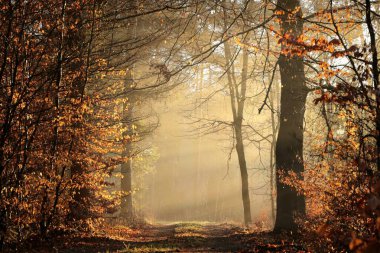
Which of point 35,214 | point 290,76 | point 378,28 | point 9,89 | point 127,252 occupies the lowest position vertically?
point 127,252

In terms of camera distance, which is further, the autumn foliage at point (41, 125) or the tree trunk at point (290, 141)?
the tree trunk at point (290, 141)

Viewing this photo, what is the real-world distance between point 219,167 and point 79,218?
47607mm

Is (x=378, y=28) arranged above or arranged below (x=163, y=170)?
above

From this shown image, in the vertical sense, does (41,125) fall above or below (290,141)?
above

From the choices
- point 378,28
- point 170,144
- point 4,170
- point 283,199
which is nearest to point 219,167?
point 170,144

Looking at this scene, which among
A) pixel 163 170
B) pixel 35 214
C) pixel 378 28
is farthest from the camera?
pixel 163 170

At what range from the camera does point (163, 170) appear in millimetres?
56969

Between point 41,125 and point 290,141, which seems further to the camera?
point 290,141

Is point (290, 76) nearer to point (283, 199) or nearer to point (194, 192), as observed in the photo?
point (283, 199)

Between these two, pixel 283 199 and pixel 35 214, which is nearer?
pixel 35 214

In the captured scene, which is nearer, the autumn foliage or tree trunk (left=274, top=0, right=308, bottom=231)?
the autumn foliage

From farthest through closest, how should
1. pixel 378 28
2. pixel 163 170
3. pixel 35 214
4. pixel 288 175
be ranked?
1. pixel 163 170
2. pixel 378 28
3. pixel 288 175
4. pixel 35 214

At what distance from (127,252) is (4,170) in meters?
3.25

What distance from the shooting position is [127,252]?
27.7 ft
